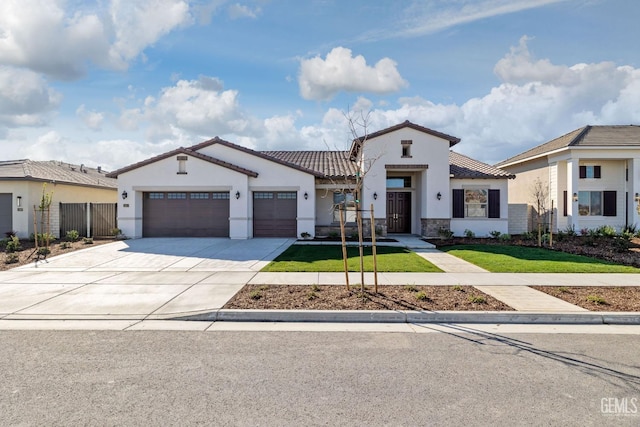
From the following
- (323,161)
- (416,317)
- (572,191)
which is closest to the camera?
(416,317)

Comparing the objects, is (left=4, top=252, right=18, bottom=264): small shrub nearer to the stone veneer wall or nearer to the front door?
the front door

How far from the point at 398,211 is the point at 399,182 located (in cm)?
169

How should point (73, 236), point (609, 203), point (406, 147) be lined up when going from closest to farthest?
point (73, 236) < point (406, 147) < point (609, 203)

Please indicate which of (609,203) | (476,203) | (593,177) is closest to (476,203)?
(476,203)

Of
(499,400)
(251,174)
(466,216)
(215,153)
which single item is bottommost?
(499,400)

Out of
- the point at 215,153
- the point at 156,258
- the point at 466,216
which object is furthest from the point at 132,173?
the point at 466,216

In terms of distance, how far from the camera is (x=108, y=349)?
16.9 feet

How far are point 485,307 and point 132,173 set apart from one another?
17597mm

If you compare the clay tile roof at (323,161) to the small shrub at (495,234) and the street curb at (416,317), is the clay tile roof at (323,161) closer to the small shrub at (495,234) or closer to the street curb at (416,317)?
the small shrub at (495,234)

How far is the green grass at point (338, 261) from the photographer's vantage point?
1072 cm

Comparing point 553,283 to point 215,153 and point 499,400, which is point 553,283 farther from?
point 215,153

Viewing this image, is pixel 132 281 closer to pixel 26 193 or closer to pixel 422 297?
pixel 422 297

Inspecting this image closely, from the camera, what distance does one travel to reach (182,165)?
18734 mm

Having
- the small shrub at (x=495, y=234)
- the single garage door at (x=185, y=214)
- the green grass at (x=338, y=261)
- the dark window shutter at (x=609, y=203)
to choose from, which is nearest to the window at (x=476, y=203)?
the small shrub at (x=495, y=234)
